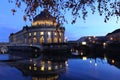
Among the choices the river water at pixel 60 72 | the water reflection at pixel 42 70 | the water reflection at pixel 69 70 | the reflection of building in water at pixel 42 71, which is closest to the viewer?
the river water at pixel 60 72

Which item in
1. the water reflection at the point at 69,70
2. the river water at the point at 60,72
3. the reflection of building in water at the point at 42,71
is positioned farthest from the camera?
the reflection of building in water at the point at 42,71

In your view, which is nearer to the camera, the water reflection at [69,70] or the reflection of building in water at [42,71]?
the water reflection at [69,70]

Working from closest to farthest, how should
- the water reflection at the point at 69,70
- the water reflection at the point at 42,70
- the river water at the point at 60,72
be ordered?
the river water at the point at 60,72
the water reflection at the point at 69,70
the water reflection at the point at 42,70

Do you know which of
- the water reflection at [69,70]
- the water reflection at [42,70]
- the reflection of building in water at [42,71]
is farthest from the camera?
the water reflection at [42,70]

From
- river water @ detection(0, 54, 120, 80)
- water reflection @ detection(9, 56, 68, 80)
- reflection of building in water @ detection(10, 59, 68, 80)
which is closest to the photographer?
river water @ detection(0, 54, 120, 80)

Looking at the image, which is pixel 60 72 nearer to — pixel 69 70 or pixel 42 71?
pixel 42 71

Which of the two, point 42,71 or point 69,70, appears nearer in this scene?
point 42,71

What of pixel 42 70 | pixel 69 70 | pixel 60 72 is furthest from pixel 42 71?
pixel 69 70

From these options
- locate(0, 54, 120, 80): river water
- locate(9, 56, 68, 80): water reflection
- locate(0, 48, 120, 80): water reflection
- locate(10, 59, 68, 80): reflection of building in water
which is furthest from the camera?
locate(9, 56, 68, 80): water reflection

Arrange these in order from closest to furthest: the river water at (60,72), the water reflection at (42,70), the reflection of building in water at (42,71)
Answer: the river water at (60,72)
the reflection of building in water at (42,71)
the water reflection at (42,70)

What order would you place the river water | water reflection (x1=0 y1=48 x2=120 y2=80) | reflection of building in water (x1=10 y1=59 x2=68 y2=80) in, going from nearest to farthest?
1. the river water
2. water reflection (x1=0 y1=48 x2=120 y2=80)
3. reflection of building in water (x1=10 y1=59 x2=68 y2=80)

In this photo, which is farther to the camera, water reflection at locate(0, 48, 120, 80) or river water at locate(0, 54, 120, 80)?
water reflection at locate(0, 48, 120, 80)

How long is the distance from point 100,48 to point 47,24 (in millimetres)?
63289

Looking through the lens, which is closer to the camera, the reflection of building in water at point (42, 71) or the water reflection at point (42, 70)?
the reflection of building in water at point (42, 71)
